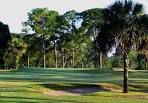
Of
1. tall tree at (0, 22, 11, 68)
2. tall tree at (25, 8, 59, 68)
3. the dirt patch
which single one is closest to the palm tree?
the dirt patch

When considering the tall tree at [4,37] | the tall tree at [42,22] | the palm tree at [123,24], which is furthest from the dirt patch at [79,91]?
the tall tree at [42,22]

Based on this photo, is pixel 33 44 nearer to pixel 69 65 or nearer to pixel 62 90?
pixel 69 65

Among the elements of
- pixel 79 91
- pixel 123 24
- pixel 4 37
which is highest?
pixel 4 37

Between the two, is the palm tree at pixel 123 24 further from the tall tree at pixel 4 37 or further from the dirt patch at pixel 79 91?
the tall tree at pixel 4 37

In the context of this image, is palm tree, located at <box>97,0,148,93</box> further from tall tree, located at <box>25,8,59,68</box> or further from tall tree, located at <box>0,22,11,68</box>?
tall tree, located at <box>25,8,59,68</box>

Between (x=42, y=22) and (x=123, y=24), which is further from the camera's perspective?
(x=42, y=22)

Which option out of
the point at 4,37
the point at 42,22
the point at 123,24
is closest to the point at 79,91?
the point at 123,24

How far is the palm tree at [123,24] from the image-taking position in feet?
108

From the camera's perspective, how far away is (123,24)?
3284 cm

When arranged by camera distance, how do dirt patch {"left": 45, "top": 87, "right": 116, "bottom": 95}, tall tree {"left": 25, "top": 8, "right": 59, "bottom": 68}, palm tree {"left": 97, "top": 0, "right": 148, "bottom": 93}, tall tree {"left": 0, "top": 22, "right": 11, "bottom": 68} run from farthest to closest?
tall tree {"left": 25, "top": 8, "right": 59, "bottom": 68} < tall tree {"left": 0, "top": 22, "right": 11, "bottom": 68} < palm tree {"left": 97, "top": 0, "right": 148, "bottom": 93} < dirt patch {"left": 45, "top": 87, "right": 116, "bottom": 95}

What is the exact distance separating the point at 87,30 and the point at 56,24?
27.1 feet

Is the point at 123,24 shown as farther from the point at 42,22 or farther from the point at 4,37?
the point at 42,22

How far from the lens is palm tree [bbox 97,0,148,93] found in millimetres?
32812

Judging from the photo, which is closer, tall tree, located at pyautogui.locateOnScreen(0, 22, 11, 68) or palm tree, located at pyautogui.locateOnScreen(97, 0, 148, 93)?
palm tree, located at pyautogui.locateOnScreen(97, 0, 148, 93)
